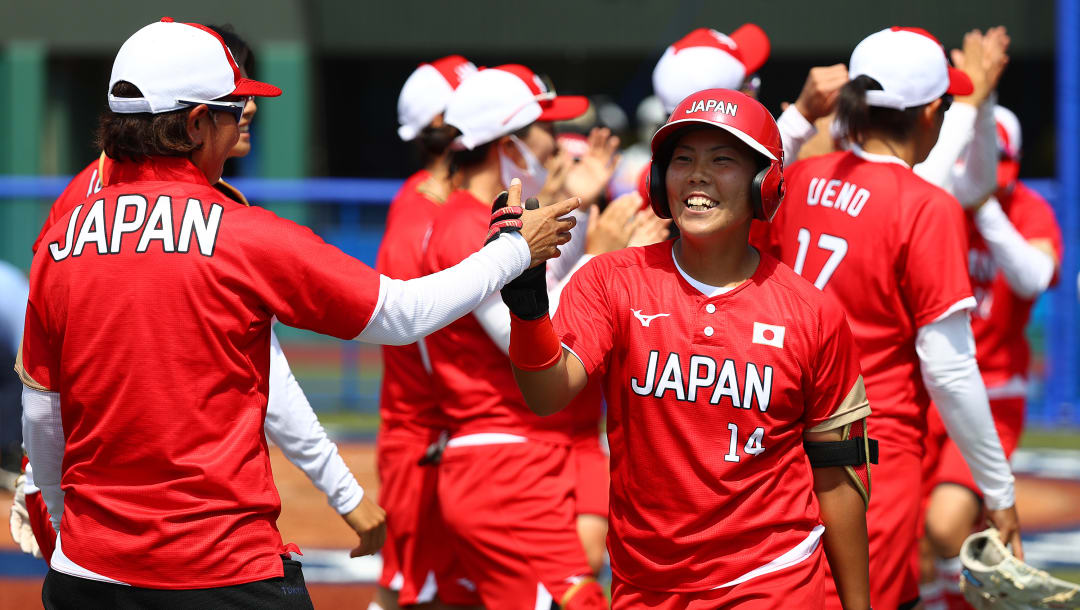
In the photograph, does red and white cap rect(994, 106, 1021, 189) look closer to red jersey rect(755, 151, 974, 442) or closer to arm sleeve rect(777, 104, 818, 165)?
arm sleeve rect(777, 104, 818, 165)

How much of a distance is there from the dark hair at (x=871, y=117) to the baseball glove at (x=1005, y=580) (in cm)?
131

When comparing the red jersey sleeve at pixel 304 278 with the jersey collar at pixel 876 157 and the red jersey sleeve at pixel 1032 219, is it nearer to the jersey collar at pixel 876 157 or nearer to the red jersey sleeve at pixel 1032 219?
the jersey collar at pixel 876 157

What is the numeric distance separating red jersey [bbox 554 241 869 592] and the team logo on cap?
43cm

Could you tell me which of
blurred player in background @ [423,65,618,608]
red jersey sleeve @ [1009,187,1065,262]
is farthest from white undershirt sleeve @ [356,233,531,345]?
red jersey sleeve @ [1009,187,1065,262]

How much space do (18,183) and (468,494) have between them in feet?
29.9

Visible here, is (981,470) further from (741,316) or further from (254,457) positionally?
(254,457)

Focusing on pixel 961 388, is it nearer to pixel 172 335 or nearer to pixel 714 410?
pixel 714 410

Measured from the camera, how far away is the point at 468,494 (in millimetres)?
4297

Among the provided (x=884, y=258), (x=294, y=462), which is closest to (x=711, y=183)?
(x=884, y=258)

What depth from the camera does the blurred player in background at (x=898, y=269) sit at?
153 inches

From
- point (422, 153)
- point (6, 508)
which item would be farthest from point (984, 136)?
point (6, 508)

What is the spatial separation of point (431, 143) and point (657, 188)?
2338 mm

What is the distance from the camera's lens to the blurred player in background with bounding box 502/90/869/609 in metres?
3.22

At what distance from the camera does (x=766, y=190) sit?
3.30 metres
